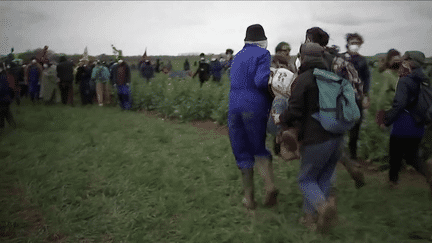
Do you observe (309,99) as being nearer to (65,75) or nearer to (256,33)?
(256,33)

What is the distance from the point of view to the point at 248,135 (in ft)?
10.9

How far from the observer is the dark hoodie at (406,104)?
3.12m

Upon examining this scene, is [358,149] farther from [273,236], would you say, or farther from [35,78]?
[35,78]

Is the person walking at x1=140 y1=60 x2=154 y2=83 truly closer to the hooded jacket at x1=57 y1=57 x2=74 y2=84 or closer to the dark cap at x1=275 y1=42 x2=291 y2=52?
the hooded jacket at x1=57 y1=57 x2=74 y2=84

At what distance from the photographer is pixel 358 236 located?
287 cm

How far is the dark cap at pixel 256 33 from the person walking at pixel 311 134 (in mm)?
650

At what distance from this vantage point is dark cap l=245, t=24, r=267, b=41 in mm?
3246

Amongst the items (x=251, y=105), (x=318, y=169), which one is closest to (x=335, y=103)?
(x=318, y=169)

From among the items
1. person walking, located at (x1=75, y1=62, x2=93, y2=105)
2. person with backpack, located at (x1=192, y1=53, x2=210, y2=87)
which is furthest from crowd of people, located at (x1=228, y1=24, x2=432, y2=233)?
person walking, located at (x1=75, y1=62, x2=93, y2=105)

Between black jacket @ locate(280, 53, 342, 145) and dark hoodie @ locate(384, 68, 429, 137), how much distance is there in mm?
974

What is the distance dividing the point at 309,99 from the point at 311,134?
30 cm

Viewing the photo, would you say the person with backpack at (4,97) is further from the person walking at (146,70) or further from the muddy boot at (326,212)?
the person walking at (146,70)

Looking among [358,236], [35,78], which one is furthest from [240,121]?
[35,78]

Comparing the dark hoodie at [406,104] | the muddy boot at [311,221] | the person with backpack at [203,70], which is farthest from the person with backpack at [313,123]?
the person with backpack at [203,70]
